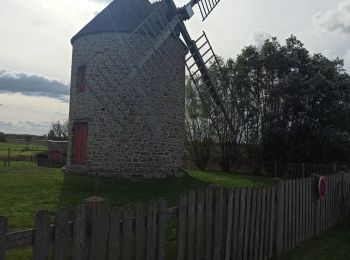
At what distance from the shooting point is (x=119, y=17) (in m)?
20.5

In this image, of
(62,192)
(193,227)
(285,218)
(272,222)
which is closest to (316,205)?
(285,218)

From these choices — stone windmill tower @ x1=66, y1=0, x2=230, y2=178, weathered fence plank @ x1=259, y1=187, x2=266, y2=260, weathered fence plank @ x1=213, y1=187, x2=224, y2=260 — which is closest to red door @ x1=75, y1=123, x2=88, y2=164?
stone windmill tower @ x1=66, y1=0, x2=230, y2=178

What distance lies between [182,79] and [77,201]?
36.2ft

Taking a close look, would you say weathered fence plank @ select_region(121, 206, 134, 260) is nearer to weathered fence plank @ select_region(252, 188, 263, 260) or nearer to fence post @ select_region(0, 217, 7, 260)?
fence post @ select_region(0, 217, 7, 260)

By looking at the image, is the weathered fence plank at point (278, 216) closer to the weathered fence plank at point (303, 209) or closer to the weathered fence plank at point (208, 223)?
the weathered fence plank at point (303, 209)

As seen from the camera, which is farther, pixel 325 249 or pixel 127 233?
pixel 325 249

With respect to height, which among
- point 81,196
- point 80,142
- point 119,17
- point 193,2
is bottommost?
point 81,196

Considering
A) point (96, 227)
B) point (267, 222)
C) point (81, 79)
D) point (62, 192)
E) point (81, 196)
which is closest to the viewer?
point (96, 227)

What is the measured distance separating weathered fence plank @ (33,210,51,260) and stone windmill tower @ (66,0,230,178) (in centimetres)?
1519

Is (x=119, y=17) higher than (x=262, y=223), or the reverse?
(x=119, y=17)

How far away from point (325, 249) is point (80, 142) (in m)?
14.9

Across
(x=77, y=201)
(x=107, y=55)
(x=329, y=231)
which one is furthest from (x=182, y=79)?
(x=329, y=231)

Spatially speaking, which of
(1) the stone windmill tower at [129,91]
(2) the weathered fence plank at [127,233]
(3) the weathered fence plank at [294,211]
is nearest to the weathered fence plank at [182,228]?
(2) the weathered fence plank at [127,233]

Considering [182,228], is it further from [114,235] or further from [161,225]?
[114,235]
